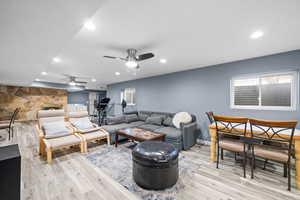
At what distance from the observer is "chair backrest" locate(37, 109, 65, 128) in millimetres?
3478

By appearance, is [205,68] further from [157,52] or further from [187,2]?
[187,2]

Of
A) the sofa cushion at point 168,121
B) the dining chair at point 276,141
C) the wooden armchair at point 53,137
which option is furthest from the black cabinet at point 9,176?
the sofa cushion at point 168,121

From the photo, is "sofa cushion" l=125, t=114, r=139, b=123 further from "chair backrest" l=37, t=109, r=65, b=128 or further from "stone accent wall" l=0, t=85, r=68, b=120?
"stone accent wall" l=0, t=85, r=68, b=120

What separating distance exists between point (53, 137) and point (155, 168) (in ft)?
9.35

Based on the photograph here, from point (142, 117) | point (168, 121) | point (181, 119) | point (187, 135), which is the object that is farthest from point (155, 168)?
point (142, 117)

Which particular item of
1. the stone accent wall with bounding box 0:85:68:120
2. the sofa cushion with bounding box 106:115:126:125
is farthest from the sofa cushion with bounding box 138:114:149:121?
the stone accent wall with bounding box 0:85:68:120

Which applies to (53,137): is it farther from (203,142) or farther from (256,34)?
(256,34)

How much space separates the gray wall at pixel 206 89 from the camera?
2896 millimetres

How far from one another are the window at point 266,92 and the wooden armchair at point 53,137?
183 inches

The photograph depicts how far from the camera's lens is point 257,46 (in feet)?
8.38

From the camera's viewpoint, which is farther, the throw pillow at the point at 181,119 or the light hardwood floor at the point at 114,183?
the throw pillow at the point at 181,119

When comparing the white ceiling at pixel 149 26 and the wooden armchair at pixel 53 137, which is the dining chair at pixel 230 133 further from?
the wooden armchair at pixel 53 137

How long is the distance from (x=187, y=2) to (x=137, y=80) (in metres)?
5.23

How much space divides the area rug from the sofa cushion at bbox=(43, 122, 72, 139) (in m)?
0.98
